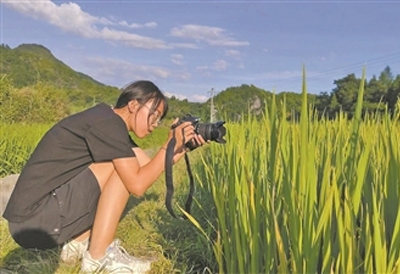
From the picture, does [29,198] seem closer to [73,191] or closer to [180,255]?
[73,191]

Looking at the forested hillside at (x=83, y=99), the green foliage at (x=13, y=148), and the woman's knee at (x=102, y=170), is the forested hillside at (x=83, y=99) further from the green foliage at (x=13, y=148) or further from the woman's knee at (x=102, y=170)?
the green foliage at (x=13, y=148)

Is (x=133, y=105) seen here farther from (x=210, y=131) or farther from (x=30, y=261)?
(x=30, y=261)

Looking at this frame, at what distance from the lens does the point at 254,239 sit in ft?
2.97

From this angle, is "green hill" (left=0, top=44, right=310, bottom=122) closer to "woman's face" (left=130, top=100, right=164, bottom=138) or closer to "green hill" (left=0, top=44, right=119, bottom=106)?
"green hill" (left=0, top=44, right=119, bottom=106)

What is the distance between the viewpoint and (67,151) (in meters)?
1.59

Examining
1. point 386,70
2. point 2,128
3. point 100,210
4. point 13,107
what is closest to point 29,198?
point 100,210

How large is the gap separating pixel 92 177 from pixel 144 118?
31 centimetres

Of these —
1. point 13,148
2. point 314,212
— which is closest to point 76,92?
point 13,148

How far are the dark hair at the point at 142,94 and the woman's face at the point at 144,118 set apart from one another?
12mm

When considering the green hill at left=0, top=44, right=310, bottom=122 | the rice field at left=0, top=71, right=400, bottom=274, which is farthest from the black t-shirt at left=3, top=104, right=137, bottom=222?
the rice field at left=0, top=71, right=400, bottom=274

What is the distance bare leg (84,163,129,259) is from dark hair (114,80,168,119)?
0.27m

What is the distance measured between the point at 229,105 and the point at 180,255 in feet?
3.19

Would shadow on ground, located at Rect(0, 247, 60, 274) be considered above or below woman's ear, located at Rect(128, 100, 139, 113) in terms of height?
below

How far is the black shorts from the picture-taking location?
158 centimetres
